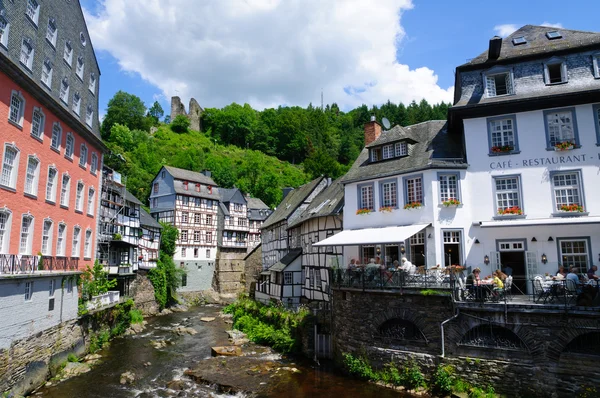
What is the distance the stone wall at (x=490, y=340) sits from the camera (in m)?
12.6

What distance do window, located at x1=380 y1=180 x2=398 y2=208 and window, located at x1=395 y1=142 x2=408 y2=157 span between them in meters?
1.86

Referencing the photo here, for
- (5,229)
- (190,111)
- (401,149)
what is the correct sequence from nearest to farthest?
(5,229)
(401,149)
(190,111)

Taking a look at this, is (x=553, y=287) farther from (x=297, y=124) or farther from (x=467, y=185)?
(x=297, y=124)

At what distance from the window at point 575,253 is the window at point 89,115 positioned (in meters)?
25.1

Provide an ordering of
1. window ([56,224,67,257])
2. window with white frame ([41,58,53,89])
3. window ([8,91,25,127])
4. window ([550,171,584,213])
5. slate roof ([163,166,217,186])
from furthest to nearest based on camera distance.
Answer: slate roof ([163,166,217,186]) < window ([56,224,67,257]) < window with white frame ([41,58,53,89]) < window ([550,171,584,213]) < window ([8,91,25,127])

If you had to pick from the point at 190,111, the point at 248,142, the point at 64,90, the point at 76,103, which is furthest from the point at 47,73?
the point at 190,111

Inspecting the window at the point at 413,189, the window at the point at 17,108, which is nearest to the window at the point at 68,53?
the window at the point at 17,108

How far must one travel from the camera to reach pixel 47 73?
64.3 feet

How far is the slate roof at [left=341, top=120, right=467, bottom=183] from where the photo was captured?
18717 mm

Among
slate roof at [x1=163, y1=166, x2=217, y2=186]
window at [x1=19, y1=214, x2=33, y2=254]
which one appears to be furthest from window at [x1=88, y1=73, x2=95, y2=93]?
slate roof at [x1=163, y1=166, x2=217, y2=186]

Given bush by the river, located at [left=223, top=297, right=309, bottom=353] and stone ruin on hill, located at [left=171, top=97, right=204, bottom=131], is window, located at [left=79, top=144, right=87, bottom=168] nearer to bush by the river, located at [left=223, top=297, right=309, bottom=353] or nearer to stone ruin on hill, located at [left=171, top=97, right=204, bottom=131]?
bush by the river, located at [left=223, top=297, right=309, bottom=353]

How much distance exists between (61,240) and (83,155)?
5503mm

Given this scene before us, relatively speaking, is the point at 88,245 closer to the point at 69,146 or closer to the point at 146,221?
the point at 69,146

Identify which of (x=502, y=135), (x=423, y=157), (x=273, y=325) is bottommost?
(x=273, y=325)
